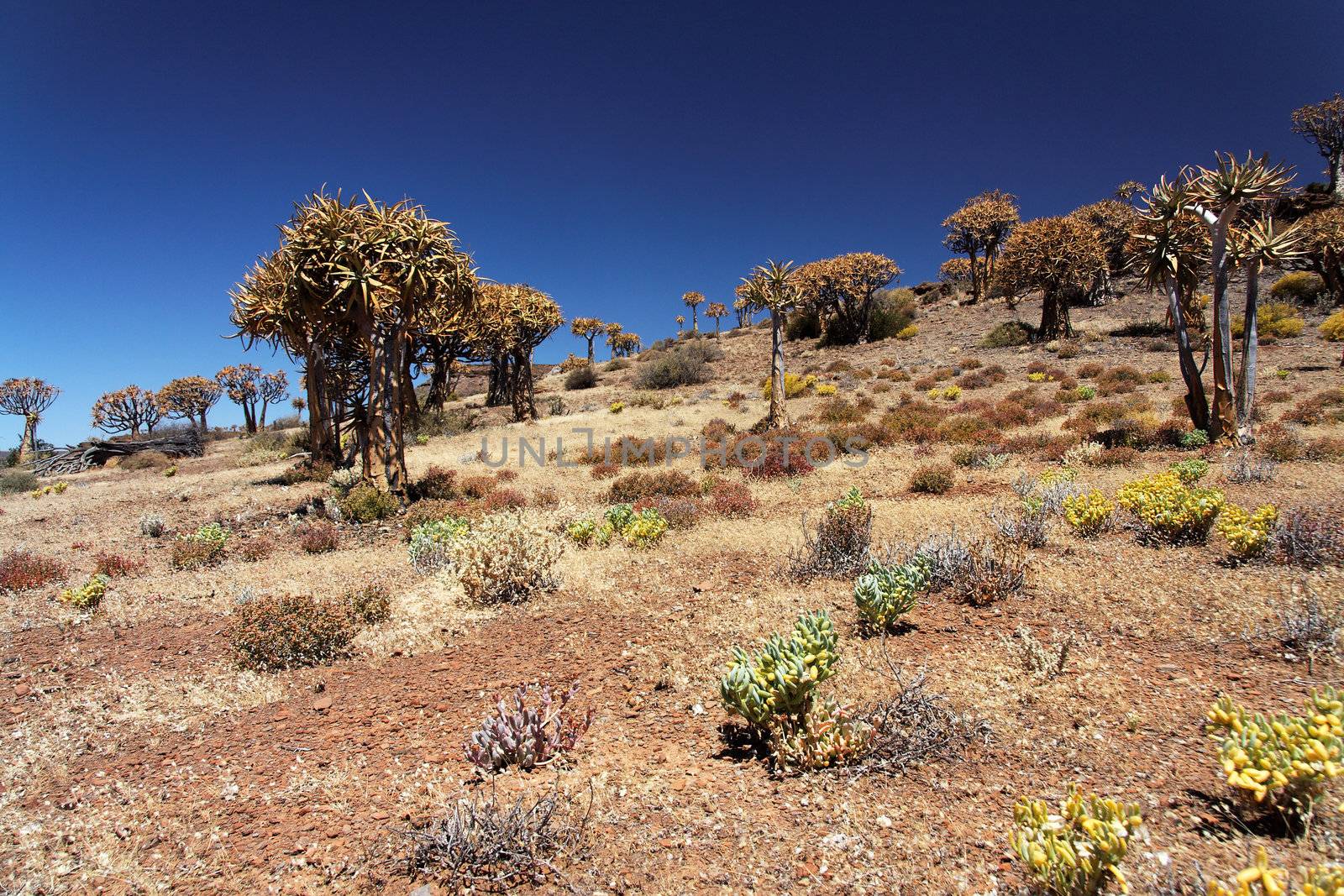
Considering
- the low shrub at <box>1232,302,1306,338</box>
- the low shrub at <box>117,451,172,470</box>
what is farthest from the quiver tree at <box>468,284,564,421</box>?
the low shrub at <box>1232,302,1306,338</box>

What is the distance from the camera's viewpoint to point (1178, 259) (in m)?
12.0

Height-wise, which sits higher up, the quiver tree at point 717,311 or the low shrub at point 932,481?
the quiver tree at point 717,311

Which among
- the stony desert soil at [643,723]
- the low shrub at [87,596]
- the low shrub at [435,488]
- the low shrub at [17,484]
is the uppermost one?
the low shrub at [17,484]

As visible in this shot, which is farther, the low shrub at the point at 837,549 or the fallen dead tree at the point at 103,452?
the fallen dead tree at the point at 103,452

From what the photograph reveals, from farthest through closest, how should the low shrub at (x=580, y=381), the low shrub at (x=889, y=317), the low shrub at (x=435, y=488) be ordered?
the low shrub at (x=580, y=381)
the low shrub at (x=889, y=317)
the low shrub at (x=435, y=488)

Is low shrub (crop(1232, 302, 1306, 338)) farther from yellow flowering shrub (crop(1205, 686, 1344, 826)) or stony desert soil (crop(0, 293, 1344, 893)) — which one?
yellow flowering shrub (crop(1205, 686, 1344, 826))

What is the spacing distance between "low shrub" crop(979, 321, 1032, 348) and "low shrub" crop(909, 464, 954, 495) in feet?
65.8

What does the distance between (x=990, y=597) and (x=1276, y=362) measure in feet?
69.4

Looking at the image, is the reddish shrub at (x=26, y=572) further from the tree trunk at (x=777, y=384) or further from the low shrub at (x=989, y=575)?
the tree trunk at (x=777, y=384)

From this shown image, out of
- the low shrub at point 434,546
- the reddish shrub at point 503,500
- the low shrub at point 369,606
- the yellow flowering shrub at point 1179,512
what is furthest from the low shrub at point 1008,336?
the low shrub at point 369,606

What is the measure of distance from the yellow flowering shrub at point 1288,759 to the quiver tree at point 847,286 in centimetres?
3257

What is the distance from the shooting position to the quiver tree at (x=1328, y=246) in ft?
72.6

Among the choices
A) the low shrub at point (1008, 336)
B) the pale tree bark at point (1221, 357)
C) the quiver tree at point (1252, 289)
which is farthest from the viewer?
the low shrub at point (1008, 336)

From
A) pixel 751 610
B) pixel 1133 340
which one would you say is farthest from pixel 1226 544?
pixel 1133 340
